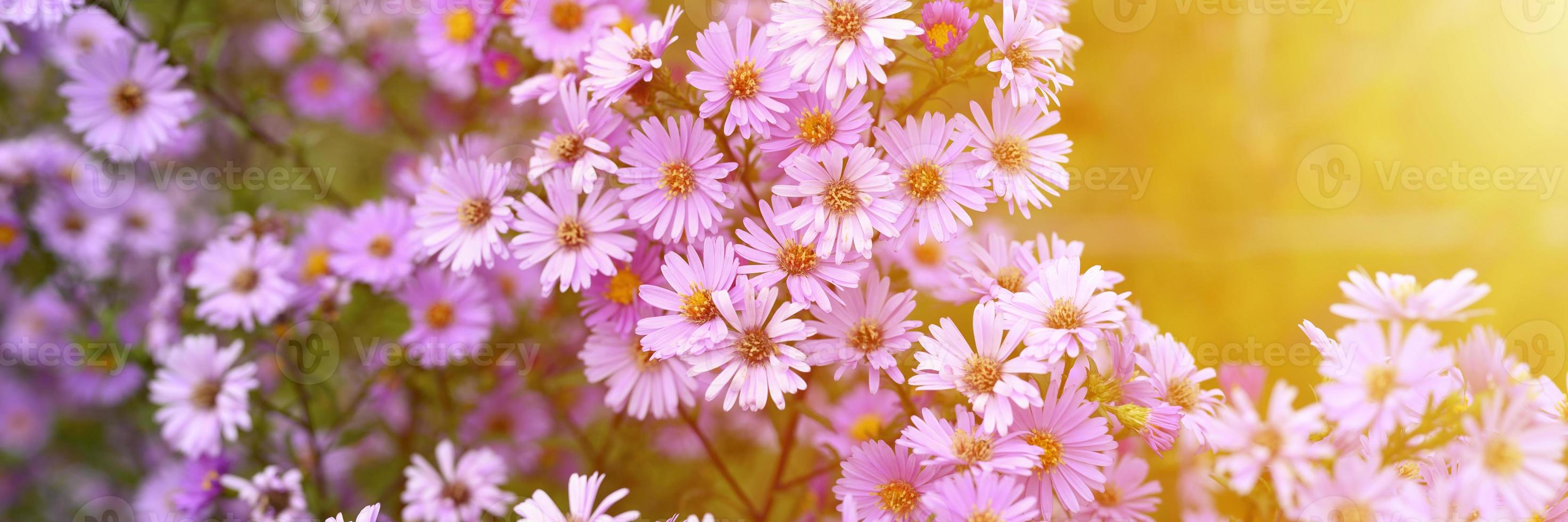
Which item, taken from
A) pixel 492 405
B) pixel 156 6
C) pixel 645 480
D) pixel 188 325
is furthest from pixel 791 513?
pixel 156 6

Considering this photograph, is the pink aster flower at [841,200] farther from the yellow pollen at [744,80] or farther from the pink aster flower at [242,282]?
the pink aster flower at [242,282]

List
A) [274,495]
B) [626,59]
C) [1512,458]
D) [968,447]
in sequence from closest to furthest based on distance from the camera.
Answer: [1512,458]
[968,447]
[626,59]
[274,495]

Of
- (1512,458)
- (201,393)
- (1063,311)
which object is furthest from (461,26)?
(1512,458)

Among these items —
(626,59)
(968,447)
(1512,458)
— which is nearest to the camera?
(1512,458)

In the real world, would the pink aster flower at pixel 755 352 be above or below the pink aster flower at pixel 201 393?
below

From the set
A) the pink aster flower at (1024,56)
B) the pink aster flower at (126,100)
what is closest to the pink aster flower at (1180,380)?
the pink aster flower at (1024,56)

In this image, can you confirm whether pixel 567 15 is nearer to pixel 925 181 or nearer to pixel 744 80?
pixel 744 80
